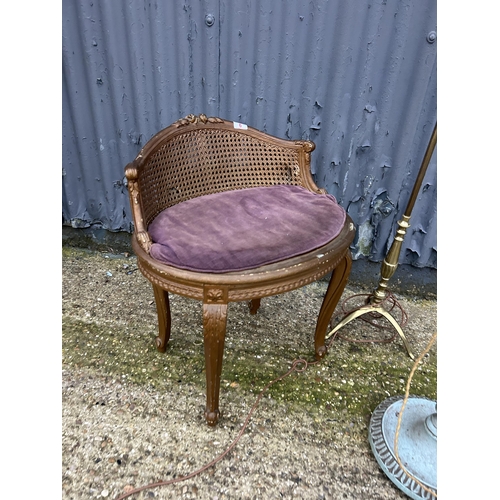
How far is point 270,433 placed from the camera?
1525 mm

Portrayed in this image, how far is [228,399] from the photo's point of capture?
1.66 meters

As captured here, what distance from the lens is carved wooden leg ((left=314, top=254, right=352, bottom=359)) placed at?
163cm

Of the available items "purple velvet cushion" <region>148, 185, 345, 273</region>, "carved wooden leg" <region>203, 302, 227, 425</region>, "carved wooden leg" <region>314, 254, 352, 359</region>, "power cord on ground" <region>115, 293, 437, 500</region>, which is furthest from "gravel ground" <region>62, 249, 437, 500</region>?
"purple velvet cushion" <region>148, 185, 345, 273</region>

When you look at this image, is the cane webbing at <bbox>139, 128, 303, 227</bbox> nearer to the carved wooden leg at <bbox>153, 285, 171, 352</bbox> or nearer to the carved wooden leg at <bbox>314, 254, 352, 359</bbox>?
the carved wooden leg at <bbox>153, 285, 171, 352</bbox>

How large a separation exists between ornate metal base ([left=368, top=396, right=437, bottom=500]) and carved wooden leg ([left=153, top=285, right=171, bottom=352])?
3.36ft

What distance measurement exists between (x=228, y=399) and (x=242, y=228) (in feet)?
2.63

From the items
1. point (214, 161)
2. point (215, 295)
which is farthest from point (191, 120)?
point (215, 295)

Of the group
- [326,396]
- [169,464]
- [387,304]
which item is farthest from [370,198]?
[169,464]

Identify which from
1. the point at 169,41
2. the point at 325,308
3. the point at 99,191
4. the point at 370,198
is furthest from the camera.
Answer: the point at 99,191

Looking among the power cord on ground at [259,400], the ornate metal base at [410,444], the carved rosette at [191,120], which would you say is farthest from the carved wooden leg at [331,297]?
the carved rosette at [191,120]

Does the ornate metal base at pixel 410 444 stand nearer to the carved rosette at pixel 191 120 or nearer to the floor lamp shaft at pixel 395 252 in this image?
the floor lamp shaft at pixel 395 252

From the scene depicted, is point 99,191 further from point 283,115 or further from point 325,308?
point 325,308

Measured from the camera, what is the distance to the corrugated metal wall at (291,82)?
1920 millimetres

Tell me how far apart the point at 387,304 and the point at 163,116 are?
1.87m
